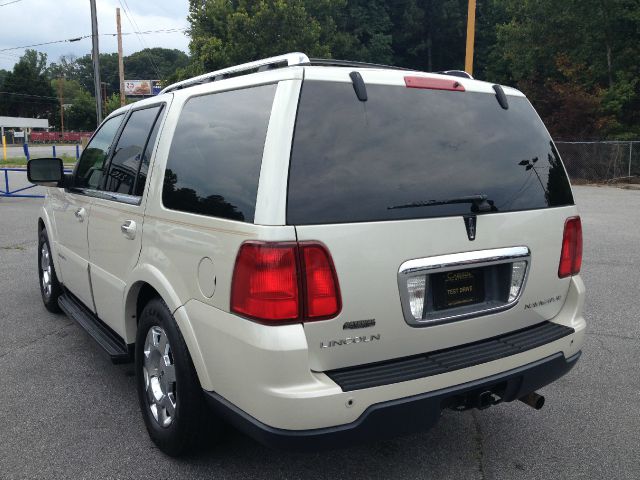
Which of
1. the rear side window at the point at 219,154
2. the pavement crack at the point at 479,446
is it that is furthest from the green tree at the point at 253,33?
the pavement crack at the point at 479,446

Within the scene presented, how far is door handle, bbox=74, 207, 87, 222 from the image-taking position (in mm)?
4095

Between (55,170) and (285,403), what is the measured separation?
3.49 m

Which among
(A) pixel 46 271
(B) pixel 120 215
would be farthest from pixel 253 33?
(B) pixel 120 215

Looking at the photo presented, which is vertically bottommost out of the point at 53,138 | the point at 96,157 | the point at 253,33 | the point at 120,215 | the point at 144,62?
the point at 120,215

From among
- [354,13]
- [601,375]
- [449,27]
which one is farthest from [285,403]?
[449,27]

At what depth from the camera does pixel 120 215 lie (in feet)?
11.3

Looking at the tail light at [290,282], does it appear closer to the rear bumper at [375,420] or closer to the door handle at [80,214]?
the rear bumper at [375,420]

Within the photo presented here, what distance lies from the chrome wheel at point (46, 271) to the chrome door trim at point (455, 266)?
4043 mm

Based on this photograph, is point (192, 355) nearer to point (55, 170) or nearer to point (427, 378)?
point (427, 378)

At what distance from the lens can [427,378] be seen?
2404 mm

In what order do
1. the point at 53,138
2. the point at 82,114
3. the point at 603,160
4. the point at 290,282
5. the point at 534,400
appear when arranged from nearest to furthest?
the point at 290,282 < the point at 534,400 < the point at 603,160 < the point at 53,138 < the point at 82,114

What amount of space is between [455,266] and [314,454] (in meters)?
1.33

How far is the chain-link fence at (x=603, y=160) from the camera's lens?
23391 mm

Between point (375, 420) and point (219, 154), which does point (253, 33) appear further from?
point (375, 420)
